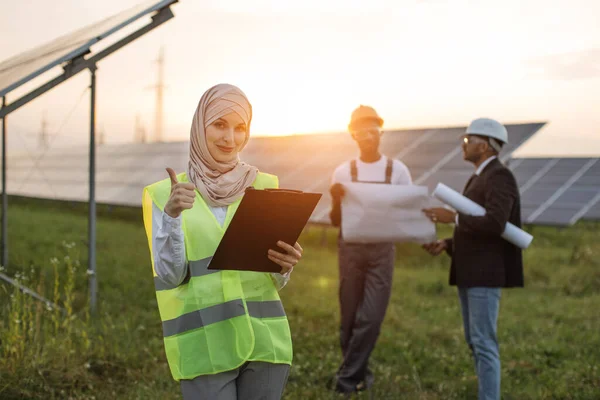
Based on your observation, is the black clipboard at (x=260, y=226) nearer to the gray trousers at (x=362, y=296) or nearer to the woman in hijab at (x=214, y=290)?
the woman in hijab at (x=214, y=290)

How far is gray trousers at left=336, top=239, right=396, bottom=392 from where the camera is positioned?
4492 millimetres

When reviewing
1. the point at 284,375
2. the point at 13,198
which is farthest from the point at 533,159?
the point at 13,198

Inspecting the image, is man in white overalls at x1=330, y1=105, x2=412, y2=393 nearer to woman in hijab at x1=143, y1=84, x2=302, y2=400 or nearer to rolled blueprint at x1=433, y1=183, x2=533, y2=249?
rolled blueprint at x1=433, y1=183, x2=533, y2=249

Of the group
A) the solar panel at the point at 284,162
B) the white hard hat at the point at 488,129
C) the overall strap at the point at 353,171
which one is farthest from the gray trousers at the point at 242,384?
the solar panel at the point at 284,162

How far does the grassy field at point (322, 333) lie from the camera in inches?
172

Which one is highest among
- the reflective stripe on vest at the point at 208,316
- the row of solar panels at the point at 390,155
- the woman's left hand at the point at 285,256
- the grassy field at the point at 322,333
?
the row of solar panels at the point at 390,155

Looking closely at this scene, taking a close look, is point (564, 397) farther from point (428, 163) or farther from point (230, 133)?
point (428, 163)

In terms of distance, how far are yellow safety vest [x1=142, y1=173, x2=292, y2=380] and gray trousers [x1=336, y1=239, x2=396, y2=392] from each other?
2.48m

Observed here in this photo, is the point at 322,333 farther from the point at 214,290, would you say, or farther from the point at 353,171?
the point at 214,290

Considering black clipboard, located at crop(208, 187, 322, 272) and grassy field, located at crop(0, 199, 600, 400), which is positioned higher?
black clipboard, located at crop(208, 187, 322, 272)

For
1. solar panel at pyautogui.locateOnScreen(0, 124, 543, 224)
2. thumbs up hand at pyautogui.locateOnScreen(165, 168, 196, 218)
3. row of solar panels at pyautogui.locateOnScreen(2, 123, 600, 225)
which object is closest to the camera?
thumbs up hand at pyautogui.locateOnScreen(165, 168, 196, 218)

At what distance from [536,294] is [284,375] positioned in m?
7.51

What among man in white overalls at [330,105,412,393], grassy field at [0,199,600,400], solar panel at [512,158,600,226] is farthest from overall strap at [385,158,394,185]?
solar panel at [512,158,600,226]

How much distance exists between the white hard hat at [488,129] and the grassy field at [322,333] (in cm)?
196
